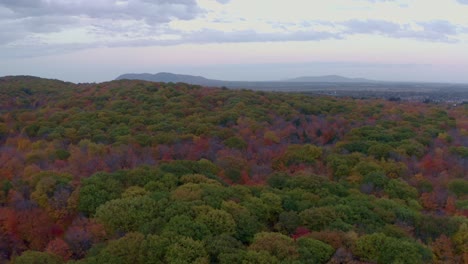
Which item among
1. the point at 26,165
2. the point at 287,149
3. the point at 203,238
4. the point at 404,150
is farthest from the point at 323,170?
the point at 26,165

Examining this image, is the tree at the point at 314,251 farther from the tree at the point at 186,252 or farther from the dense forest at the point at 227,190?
the tree at the point at 186,252

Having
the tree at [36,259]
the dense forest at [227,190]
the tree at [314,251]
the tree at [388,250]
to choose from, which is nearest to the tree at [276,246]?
the dense forest at [227,190]

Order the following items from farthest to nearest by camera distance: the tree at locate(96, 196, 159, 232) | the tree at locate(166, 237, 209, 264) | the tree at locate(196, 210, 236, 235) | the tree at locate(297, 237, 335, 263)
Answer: the tree at locate(96, 196, 159, 232)
the tree at locate(196, 210, 236, 235)
the tree at locate(297, 237, 335, 263)
the tree at locate(166, 237, 209, 264)

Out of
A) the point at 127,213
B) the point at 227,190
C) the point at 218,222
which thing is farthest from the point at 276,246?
the point at 127,213

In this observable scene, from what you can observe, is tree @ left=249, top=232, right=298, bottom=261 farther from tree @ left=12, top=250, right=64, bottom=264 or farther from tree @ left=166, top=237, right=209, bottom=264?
tree @ left=12, top=250, right=64, bottom=264

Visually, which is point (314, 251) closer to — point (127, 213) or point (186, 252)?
point (186, 252)

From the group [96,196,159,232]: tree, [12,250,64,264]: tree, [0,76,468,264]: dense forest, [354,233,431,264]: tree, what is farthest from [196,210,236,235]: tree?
[12,250,64,264]: tree

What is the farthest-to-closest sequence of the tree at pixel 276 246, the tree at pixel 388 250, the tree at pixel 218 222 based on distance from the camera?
the tree at pixel 218 222 < the tree at pixel 388 250 < the tree at pixel 276 246

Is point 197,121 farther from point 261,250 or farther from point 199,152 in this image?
point 261,250
